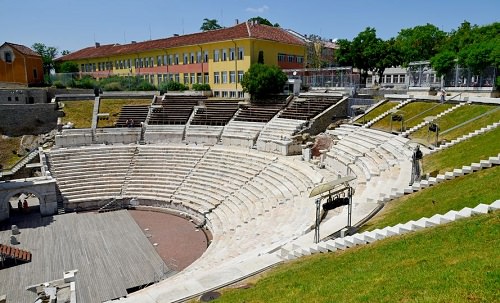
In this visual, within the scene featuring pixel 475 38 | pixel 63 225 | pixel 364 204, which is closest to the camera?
pixel 364 204

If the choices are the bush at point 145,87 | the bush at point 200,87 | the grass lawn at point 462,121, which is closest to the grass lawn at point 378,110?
the grass lawn at point 462,121

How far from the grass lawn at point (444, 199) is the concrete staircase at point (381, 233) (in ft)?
3.64

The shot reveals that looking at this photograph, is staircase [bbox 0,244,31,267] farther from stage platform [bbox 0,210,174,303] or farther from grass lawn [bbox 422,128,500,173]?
grass lawn [bbox 422,128,500,173]

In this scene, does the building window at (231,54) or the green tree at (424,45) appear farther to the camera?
the green tree at (424,45)

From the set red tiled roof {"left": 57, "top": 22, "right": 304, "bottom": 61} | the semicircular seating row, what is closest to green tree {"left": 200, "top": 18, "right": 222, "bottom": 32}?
red tiled roof {"left": 57, "top": 22, "right": 304, "bottom": 61}

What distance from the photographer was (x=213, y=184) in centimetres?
2947

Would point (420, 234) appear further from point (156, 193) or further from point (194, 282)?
point (156, 193)

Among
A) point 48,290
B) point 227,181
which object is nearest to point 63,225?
point 227,181

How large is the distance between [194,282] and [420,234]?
685 cm

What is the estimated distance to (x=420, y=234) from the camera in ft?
35.0

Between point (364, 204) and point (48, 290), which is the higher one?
point (364, 204)

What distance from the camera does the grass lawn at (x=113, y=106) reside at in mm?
40906

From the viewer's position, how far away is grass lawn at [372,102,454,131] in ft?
92.5

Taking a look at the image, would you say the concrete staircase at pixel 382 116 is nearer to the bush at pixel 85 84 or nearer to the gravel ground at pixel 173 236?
the gravel ground at pixel 173 236
